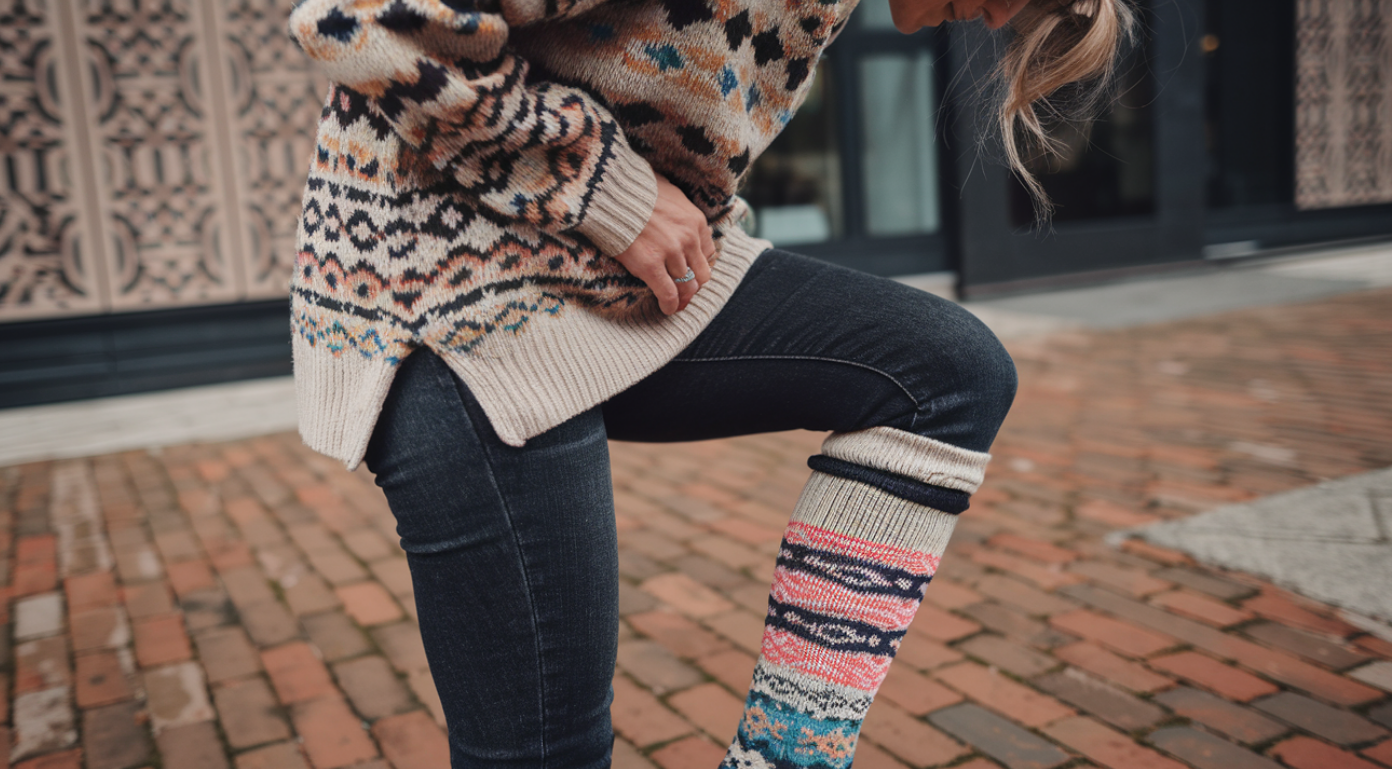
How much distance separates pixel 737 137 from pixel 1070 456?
3256mm

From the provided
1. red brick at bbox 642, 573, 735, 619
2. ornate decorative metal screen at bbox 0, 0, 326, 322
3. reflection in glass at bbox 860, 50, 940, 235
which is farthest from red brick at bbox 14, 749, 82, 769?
reflection in glass at bbox 860, 50, 940, 235

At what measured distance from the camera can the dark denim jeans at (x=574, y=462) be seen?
3.19 feet

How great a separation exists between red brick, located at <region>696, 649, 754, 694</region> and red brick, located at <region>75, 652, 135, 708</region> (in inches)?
51.1

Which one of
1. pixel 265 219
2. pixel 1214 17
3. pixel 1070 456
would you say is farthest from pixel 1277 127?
pixel 265 219

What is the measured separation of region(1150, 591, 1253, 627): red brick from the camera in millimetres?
2406

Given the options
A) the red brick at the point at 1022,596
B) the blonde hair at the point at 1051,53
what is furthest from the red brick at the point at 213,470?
the blonde hair at the point at 1051,53

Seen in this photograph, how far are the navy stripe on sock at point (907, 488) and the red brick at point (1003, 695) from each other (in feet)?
3.74

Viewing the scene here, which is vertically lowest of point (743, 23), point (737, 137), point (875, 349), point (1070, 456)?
point (1070, 456)

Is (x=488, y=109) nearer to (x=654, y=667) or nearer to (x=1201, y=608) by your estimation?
(x=654, y=667)

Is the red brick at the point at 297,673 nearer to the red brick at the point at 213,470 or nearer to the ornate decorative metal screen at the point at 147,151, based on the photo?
the red brick at the point at 213,470

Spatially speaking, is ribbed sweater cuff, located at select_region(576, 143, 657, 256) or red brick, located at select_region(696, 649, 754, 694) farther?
red brick, located at select_region(696, 649, 754, 694)

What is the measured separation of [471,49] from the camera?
85cm

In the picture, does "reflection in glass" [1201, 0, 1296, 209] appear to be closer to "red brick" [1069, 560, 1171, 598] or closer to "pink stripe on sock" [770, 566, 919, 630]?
"red brick" [1069, 560, 1171, 598]

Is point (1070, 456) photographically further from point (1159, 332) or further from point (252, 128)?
point (252, 128)
